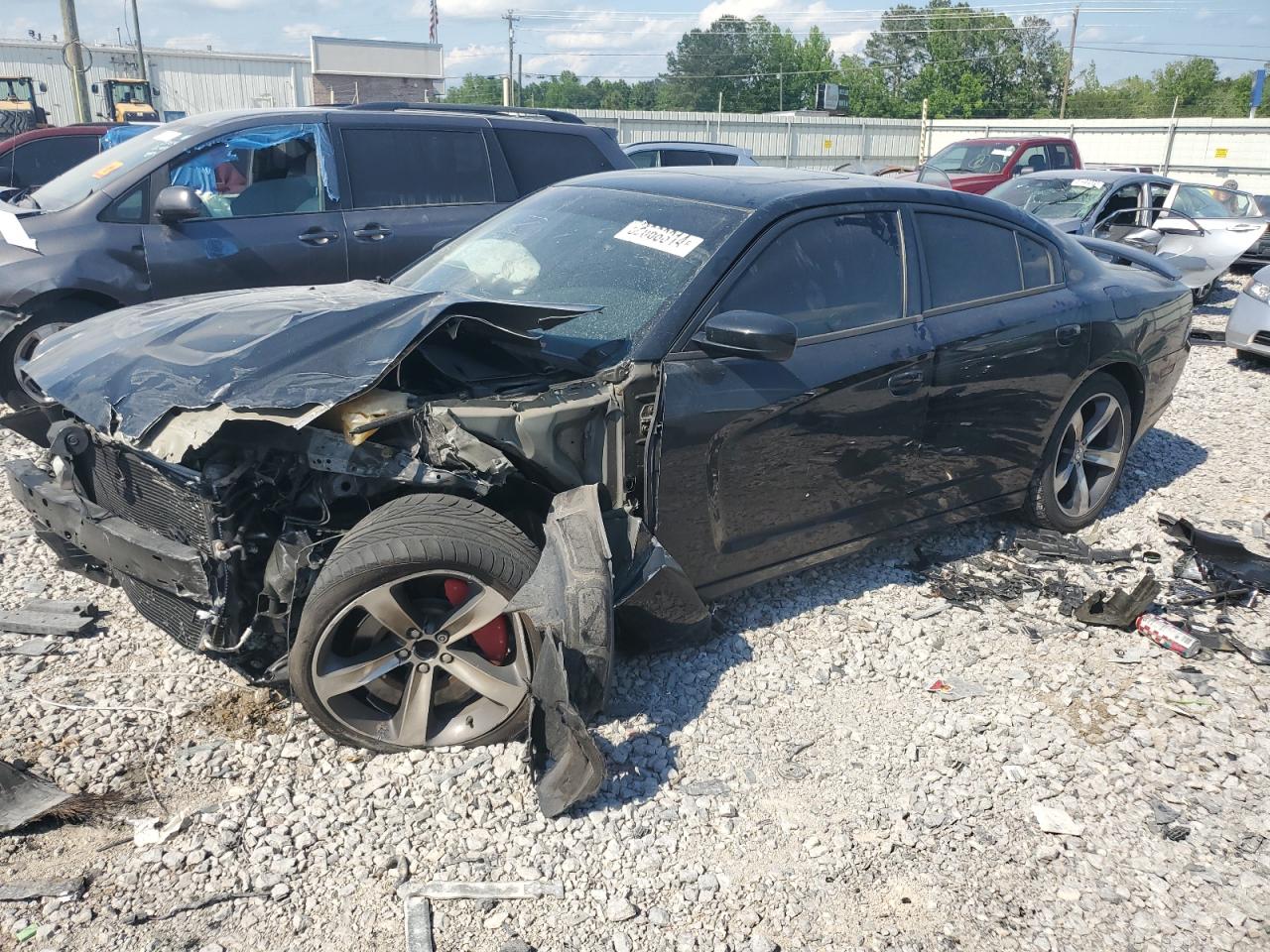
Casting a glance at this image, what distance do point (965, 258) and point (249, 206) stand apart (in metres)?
4.64

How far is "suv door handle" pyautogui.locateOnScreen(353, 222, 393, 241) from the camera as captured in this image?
6781 millimetres

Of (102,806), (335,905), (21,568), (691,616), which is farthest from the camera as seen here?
(21,568)

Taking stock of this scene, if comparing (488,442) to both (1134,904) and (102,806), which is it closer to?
(102,806)

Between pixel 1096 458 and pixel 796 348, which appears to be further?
pixel 1096 458

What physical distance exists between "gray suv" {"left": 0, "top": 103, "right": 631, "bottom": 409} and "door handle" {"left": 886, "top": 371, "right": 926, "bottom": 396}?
294cm

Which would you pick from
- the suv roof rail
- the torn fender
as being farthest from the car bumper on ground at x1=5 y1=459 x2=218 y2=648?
the suv roof rail

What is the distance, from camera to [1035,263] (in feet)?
15.3

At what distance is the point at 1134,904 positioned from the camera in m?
2.69

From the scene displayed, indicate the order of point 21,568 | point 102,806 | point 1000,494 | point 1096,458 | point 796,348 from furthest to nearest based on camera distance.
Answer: point 1096,458, point 1000,494, point 21,568, point 796,348, point 102,806

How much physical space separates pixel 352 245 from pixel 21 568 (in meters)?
3.21

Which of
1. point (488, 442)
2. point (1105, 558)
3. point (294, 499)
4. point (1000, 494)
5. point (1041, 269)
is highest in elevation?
point (1041, 269)

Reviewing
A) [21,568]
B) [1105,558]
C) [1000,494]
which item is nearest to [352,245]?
[21,568]

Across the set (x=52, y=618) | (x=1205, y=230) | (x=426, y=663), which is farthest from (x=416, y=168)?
(x=1205, y=230)


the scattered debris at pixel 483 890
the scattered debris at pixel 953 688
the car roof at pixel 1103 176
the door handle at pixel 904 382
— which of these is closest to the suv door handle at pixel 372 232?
the door handle at pixel 904 382
